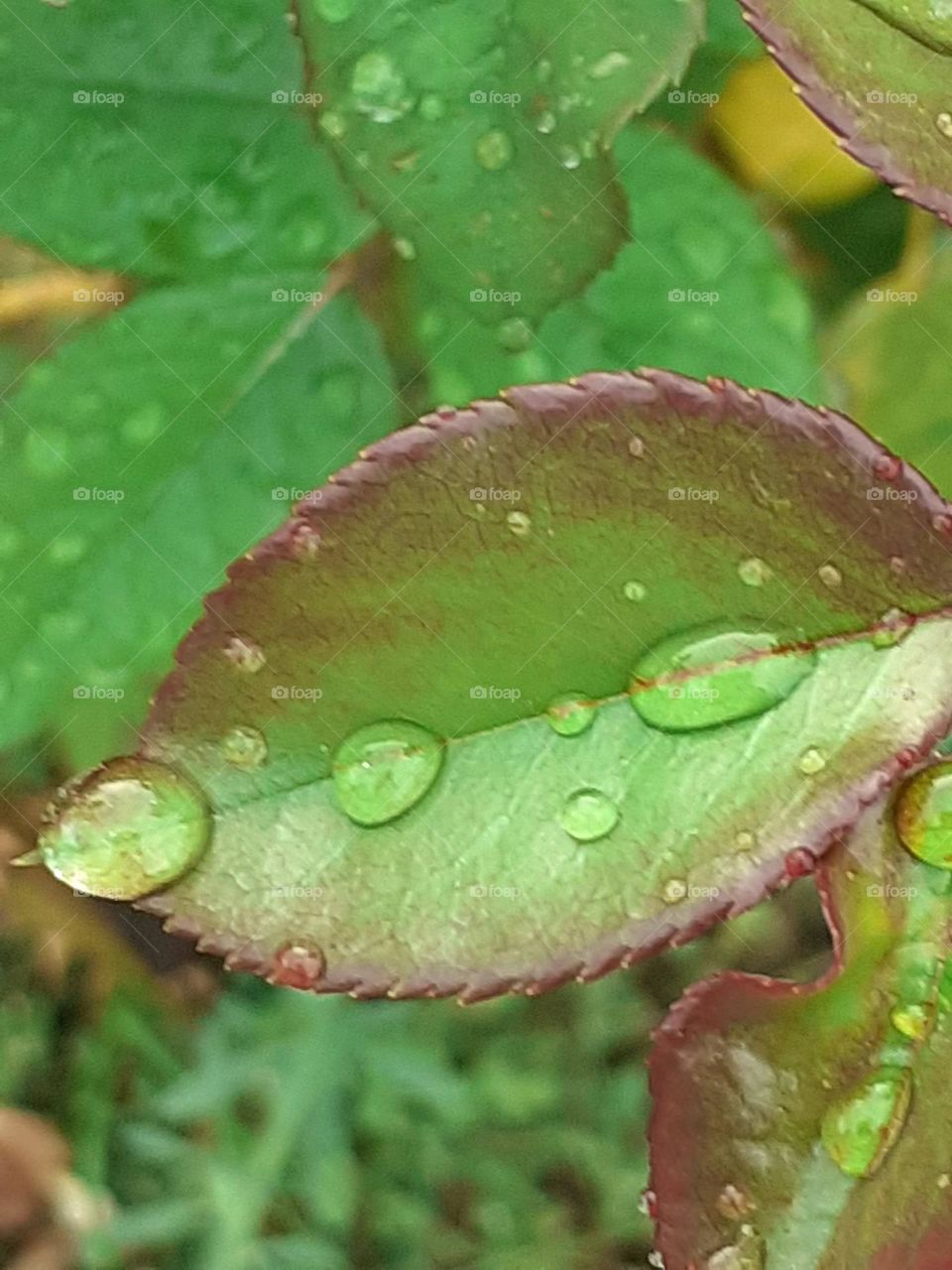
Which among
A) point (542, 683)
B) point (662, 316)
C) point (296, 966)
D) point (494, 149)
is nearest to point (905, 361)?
point (662, 316)

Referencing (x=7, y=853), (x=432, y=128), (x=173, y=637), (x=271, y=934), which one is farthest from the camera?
(x=7, y=853)

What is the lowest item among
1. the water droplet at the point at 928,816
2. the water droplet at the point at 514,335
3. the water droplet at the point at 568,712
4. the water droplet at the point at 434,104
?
the water droplet at the point at 568,712

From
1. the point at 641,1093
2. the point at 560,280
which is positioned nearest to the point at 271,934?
the point at 560,280

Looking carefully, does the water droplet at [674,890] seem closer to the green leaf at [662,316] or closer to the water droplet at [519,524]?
the water droplet at [519,524]

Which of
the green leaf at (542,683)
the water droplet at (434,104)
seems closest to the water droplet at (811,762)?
the green leaf at (542,683)

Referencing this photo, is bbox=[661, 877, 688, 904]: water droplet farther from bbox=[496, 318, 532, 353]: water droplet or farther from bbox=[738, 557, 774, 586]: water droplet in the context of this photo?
bbox=[496, 318, 532, 353]: water droplet

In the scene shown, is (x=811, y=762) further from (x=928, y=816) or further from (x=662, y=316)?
(x=662, y=316)

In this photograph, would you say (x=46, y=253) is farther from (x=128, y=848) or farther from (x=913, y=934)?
(x=913, y=934)
